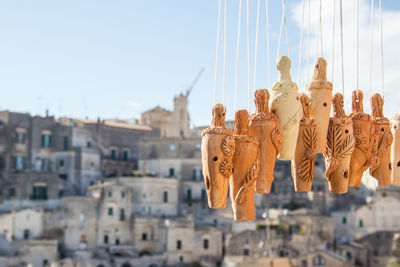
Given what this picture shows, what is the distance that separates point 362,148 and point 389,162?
0.55 metres

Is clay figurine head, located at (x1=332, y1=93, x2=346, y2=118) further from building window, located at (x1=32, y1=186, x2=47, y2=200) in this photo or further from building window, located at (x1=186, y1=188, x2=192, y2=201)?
building window, located at (x1=186, y1=188, x2=192, y2=201)

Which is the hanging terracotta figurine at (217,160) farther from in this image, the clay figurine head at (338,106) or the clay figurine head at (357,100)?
the clay figurine head at (357,100)

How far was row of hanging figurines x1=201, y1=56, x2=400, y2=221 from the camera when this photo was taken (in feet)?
17.6

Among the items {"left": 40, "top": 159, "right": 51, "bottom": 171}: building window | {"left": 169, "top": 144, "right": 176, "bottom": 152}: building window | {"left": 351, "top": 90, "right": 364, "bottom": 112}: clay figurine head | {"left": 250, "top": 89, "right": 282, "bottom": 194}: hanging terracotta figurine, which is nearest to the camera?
{"left": 250, "top": 89, "right": 282, "bottom": 194}: hanging terracotta figurine

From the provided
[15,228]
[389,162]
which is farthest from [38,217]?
[389,162]

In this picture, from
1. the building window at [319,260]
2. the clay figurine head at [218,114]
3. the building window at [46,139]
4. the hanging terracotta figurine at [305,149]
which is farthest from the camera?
the building window at [46,139]

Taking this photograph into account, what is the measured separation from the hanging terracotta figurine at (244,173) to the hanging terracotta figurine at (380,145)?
165cm

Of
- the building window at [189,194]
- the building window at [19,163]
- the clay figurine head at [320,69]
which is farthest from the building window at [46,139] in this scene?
the clay figurine head at [320,69]

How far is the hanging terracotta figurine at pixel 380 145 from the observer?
639 cm

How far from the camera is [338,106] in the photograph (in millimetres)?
6098

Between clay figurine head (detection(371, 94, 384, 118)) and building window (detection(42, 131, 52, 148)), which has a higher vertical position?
building window (detection(42, 131, 52, 148))

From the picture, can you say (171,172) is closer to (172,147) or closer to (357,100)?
(172,147)

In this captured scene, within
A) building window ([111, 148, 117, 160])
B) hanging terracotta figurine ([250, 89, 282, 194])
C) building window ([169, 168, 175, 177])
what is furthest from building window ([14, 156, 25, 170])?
hanging terracotta figurine ([250, 89, 282, 194])

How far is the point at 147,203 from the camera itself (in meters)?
45.2
